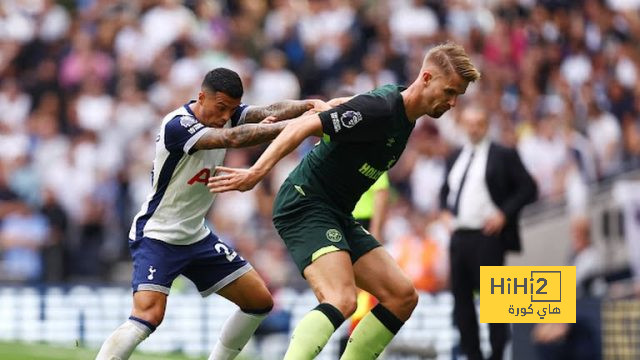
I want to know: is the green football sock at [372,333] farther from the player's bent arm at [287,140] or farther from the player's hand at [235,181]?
the player's hand at [235,181]

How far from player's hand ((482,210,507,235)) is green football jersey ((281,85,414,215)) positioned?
354cm

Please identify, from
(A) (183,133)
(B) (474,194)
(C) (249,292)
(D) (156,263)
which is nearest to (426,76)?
(A) (183,133)

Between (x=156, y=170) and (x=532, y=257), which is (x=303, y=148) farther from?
(x=156, y=170)

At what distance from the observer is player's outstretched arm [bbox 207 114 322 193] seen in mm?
9039

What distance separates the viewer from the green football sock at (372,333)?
10102 mm

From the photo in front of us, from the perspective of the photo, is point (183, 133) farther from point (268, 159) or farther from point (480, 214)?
point (480, 214)

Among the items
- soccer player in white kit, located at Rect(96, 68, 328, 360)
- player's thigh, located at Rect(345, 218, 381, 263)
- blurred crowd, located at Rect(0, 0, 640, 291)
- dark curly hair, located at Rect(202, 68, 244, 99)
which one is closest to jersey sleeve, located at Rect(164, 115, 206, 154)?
soccer player in white kit, located at Rect(96, 68, 328, 360)

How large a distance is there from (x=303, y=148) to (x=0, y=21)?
5437 millimetres

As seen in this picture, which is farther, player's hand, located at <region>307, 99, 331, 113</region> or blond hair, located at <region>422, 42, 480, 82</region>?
player's hand, located at <region>307, 99, 331, 113</region>

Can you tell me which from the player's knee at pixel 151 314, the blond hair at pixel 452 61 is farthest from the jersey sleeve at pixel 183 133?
the blond hair at pixel 452 61

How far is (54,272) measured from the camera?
61.9 feet

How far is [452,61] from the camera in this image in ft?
31.9

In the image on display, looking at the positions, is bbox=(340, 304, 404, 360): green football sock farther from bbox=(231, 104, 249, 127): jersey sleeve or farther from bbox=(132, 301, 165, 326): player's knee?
bbox=(231, 104, 249, 127): jersey sleeve

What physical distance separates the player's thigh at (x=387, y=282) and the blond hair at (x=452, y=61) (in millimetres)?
1409
